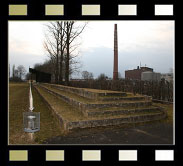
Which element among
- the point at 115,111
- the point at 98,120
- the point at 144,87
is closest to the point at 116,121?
the point at 115,111

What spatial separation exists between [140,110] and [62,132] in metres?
3.10

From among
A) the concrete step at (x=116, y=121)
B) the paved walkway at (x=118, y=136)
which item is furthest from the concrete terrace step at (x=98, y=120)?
the paved walkway at (x=118, y=136)

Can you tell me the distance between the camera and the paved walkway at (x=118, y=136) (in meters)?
3.73

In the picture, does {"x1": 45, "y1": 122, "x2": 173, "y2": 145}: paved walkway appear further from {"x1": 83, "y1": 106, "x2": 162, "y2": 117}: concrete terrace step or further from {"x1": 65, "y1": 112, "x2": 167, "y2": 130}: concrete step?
{"x1": 83, "y1": 106, "x2": 162, "y2": 117}: concrete terrace step

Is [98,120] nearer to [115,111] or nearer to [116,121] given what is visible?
[116,121]

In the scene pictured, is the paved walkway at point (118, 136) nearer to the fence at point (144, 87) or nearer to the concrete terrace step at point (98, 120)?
the concrete terrace step at point (98, 120)

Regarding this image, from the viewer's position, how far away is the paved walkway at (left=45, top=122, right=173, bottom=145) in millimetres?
3734

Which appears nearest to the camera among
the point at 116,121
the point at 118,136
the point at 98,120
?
the point at 118,136

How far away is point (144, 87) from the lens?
10.5 meters

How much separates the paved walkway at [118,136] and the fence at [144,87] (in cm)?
539

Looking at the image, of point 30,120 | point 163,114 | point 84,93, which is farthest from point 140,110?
point 30,120

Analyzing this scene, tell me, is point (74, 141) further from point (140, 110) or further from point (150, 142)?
point (140, 110)

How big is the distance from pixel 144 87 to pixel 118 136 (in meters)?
7.15

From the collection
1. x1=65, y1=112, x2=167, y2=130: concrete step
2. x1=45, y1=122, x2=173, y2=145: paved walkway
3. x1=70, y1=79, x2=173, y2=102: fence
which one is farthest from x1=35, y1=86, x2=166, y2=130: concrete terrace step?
x1=70, y1=79, x2=173, y2=102: fence
